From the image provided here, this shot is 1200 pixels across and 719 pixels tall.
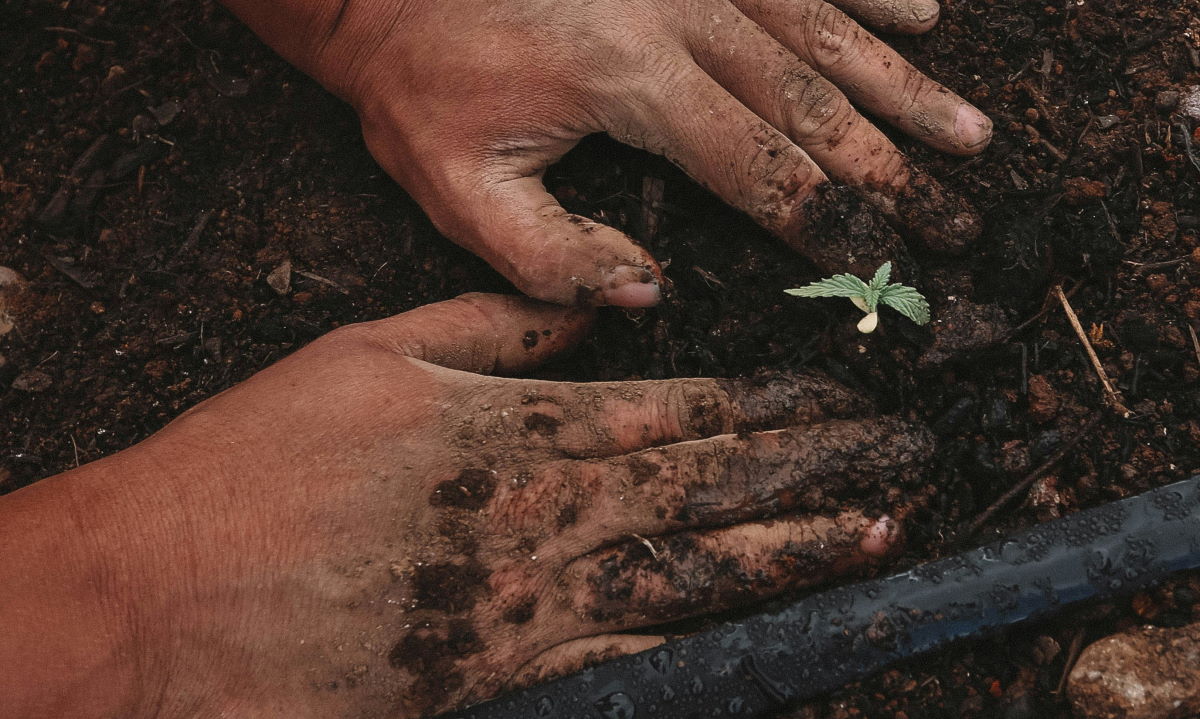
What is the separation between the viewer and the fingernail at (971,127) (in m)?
2.18

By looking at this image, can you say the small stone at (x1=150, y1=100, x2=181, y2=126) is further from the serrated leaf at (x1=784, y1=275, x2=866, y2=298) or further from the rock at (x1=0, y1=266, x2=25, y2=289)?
the serrated leaf at (x1=784, y1=275, x2=866, y2=298)

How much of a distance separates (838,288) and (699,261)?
1.49ft

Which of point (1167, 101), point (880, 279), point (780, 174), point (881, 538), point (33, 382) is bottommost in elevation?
point (33, 382)

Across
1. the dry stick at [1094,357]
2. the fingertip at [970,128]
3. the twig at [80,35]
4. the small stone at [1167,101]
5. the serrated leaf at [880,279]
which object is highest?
the small stone at [1167,101]

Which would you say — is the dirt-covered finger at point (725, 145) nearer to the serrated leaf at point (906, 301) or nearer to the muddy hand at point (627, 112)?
the muddy hand at point (627, 112)

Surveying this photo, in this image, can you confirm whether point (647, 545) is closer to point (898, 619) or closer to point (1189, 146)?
point (898, 619)

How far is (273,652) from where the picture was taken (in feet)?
5.85

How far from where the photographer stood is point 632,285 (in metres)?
1.95

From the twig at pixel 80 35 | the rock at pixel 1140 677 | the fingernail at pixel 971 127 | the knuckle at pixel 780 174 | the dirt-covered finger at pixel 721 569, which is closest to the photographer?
the rock at pixel 1140 677

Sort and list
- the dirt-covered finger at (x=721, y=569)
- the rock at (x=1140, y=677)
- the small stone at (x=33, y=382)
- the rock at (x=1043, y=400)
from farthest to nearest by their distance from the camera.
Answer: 1. the small stone at (x=33, y=382)
2. the rock at (x=1043, y=400)
3. the dirt-covered finger at (x=721, y=569)
4. the rock at (x=1140, y=677)

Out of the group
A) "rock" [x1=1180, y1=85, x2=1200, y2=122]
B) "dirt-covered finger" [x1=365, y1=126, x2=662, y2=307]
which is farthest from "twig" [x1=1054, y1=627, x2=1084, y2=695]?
"rock" [x1=1180, y1=85, x2=1200, y2=122]

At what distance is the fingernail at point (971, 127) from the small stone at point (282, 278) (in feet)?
6.33

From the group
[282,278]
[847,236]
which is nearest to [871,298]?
[847,236]

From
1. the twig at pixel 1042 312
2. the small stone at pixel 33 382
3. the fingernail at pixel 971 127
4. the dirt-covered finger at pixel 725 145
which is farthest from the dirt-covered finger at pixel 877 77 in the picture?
the small stone at pixel 33 382
